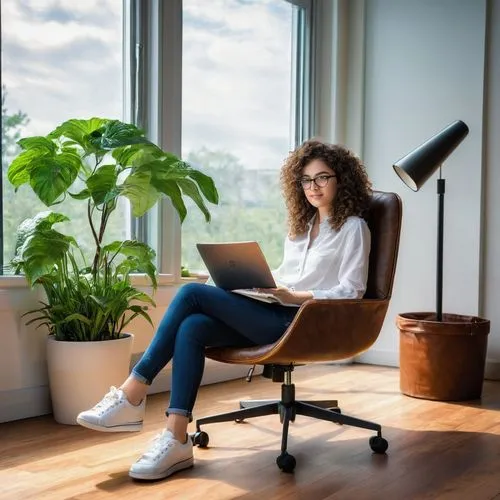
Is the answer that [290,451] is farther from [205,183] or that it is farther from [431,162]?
[431,162]

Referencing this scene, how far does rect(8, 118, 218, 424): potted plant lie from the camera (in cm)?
277

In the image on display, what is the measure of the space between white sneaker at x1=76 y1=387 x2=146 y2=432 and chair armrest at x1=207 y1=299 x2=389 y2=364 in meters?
0.32

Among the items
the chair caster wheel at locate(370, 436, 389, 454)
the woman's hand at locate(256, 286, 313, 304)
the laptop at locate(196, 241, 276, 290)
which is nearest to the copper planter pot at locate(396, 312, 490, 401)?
the chair caster wheel at locate(370, 436, 389, 454)

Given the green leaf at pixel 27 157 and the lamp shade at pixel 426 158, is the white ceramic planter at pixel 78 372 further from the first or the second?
the lamp shade at pixel 426 158

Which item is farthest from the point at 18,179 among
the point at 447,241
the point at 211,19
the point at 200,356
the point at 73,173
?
the point at 447,241

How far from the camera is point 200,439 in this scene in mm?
2604

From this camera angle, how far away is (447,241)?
13.6ft

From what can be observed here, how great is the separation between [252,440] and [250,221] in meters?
1.69

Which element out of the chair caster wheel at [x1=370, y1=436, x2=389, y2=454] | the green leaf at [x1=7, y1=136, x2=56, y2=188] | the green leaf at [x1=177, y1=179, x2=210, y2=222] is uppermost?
the green leaf at [x1=7, y1=136, x2=56, y2=188]

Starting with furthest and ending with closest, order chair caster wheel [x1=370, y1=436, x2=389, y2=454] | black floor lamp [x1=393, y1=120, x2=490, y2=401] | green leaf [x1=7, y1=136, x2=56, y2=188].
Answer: black floor lamp [x1=393, y1=120, x2=490, y2=401] → green leaf [x1=7, y1=136, x2=56, y2=188] → chair caster wheel [x1=370, y1=436, x2=389, y2=454]

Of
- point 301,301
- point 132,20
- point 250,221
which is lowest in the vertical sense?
point 301,301

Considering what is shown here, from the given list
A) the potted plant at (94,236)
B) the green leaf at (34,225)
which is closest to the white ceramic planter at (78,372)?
the potted plant at (94,236)

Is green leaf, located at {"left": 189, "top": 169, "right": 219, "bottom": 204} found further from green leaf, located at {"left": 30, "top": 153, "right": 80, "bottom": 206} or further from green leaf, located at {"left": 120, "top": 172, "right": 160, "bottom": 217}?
green leaf, located at {"left": 30, "top": 153, "right": 80, "bottom": 206}

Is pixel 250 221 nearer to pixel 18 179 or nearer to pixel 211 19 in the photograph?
pixel 211 19
